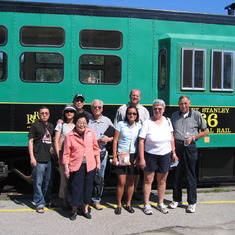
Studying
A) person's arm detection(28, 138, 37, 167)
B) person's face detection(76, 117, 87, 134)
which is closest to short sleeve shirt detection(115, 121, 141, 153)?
person's face detection(76, 117, 87, 134)

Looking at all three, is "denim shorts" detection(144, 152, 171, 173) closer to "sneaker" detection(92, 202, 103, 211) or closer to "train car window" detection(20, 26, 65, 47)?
"sneaker" detection(92, 202, 103, 211)

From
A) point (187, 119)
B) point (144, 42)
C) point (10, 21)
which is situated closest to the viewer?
point (187, 119)

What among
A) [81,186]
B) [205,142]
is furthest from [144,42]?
[81,186]

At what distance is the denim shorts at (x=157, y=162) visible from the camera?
5020 millimetres

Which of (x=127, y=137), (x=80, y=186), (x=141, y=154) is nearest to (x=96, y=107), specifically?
(x=127, y=137)

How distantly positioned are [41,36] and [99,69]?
1.19m

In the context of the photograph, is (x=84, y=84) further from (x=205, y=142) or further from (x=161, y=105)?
(x=205, y=142)

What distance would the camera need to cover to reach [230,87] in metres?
6.40

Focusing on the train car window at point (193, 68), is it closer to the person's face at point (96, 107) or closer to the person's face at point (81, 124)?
the person's face at point (96, 107)

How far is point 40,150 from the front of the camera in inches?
200

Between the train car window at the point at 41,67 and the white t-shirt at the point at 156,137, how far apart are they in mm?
1959

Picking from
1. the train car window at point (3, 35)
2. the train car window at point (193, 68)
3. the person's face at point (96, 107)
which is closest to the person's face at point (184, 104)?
the train car window at point (193, 68)

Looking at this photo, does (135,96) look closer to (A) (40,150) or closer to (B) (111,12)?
(A) (40,150)

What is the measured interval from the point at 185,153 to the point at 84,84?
7.20 ft
